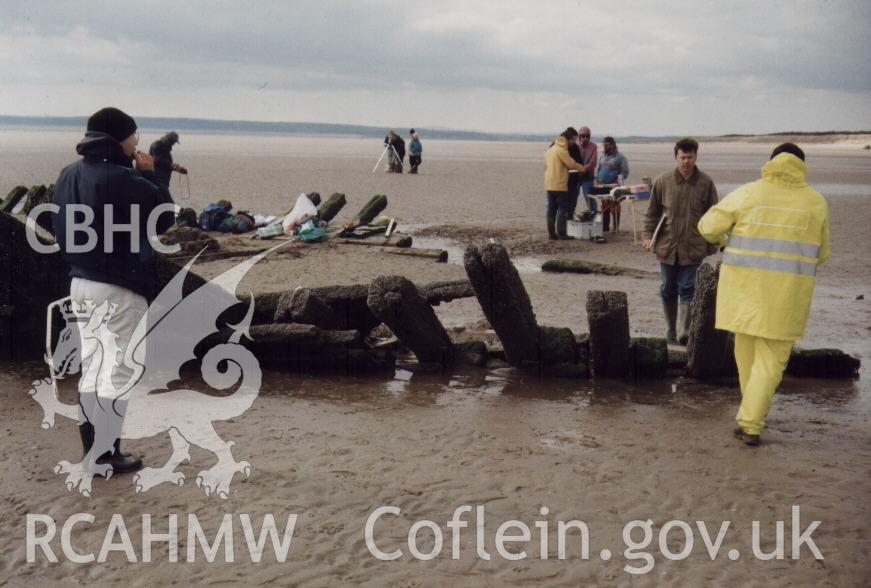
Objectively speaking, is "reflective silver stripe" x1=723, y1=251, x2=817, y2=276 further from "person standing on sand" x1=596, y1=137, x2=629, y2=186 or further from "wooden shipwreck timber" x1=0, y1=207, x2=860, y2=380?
"person standing on sand" x1=596, y1=137, x2=629, y2=186

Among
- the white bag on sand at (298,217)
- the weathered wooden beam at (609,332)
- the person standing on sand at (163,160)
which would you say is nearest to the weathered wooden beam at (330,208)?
the white bag on sand at (298,217)

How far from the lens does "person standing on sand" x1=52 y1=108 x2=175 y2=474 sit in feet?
17.4

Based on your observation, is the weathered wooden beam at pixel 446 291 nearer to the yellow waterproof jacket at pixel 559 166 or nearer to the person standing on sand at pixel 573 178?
the yellow waterproof jacket at pixel 559 166

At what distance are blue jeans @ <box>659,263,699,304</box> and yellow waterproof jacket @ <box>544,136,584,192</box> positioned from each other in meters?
7.71

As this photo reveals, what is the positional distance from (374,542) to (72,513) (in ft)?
5.65

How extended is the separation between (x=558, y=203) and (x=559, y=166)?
1038 millimetres

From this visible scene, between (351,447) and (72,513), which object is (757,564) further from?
(72,513)

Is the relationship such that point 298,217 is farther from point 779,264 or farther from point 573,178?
point 779,264

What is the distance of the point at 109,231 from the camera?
17.3 feet

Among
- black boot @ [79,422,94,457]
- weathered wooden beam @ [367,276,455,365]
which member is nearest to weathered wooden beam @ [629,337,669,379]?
weathered wooden beam @ [367,276,455,365]

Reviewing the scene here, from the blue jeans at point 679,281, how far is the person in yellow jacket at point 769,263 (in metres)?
2.41

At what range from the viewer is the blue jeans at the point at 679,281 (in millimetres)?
8750

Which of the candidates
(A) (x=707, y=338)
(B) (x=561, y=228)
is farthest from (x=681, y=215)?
(B) (x=561, y=228)

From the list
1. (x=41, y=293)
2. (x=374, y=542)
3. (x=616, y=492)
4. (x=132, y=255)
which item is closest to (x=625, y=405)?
(x=616, y=492)
